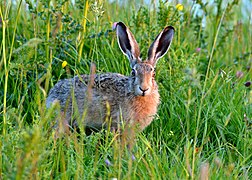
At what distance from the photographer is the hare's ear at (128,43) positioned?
18.0 ft

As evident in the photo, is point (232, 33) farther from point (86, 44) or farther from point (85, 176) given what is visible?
point (85, 176)

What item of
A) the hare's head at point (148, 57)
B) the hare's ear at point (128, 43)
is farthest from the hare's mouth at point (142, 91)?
the hare's ear at point (128, 43)

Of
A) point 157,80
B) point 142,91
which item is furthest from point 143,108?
point 157,80

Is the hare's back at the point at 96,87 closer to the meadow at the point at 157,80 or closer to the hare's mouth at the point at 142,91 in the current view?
the meadow at the point at 157,80

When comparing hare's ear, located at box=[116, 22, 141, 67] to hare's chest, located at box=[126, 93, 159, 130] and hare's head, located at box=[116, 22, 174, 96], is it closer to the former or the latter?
hare's head, located at box=[116, 22, 174, 96]

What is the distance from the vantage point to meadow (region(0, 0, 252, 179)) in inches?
162

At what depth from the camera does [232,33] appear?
727 centimetres

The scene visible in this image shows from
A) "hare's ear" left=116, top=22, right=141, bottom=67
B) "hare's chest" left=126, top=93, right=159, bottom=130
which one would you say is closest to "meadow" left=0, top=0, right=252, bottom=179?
"hare's chest" left=126, top=93, right=159, bottom=130

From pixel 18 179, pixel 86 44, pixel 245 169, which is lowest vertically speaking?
pixel 245 169

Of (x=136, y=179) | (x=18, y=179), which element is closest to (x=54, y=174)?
(x=136, y=179)

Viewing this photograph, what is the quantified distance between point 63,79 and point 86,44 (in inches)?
18.9

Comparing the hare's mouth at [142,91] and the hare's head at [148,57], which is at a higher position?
the hare's head at [148,57]

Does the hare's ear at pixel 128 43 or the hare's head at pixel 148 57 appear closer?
the hare's head at pixel 148 57

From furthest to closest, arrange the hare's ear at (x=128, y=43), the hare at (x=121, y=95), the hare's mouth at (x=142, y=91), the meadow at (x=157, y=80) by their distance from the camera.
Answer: the hare's ear at (x=128, y=43), the hare at (x=121, y=95), the hare's mouth at (x=142, y=91), the meadow at (x=157, y=80)
